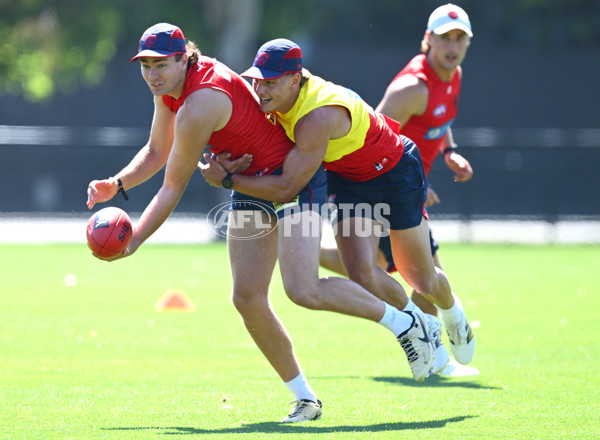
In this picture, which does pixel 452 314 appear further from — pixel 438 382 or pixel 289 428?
pixel 289 428

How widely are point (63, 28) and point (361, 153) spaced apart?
61.7ft

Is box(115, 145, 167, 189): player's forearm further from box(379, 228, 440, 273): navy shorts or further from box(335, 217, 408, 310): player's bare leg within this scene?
box(379, 228, 440, 273): navy shorts

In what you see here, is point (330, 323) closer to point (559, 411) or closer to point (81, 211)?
point (559, 411)

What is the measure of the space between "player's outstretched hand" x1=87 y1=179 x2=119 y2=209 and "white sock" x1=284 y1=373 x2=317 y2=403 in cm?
159

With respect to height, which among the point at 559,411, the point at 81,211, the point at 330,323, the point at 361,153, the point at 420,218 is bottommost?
the point at 81,211

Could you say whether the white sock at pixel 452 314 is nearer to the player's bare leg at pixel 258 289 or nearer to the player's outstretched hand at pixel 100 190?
the player's bare leg at pixel 258 289

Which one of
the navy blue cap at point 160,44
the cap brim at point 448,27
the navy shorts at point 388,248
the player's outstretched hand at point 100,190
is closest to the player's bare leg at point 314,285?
the player's outstretched hand at point 100,190

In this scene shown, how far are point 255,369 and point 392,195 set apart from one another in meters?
1.93

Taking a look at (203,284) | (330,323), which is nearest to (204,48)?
(203,284)

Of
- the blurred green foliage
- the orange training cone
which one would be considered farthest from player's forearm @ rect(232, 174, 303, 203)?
the blurred green foliage

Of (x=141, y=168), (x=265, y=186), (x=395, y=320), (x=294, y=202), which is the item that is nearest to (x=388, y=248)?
(x=395, y=320)

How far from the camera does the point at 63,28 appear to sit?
2369 centimetres

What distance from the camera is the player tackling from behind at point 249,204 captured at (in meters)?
5.69

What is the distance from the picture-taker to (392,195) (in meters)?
6.61
